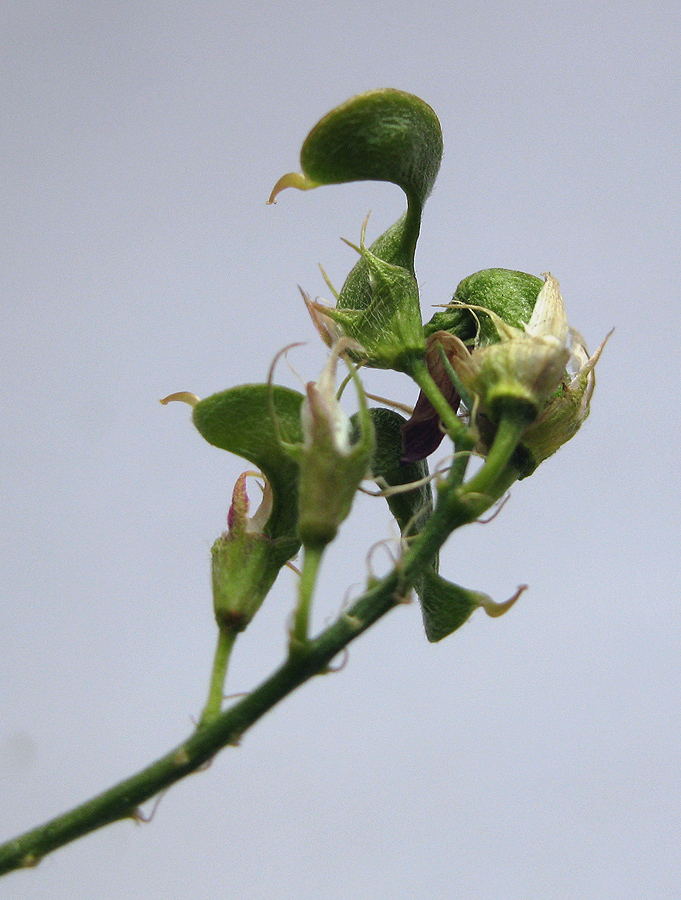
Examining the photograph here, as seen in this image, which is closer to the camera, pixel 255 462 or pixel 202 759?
pixel 202 759

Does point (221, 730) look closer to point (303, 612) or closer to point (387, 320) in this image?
point (303, 612)

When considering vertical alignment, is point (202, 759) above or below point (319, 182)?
below

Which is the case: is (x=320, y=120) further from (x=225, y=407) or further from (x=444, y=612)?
(x=444, y=612)

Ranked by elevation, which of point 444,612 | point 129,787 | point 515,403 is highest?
point 515,403

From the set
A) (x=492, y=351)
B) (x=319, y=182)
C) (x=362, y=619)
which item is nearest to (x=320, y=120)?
(x=319, y=182)

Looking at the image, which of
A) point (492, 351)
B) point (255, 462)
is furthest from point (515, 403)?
point (255, 462)

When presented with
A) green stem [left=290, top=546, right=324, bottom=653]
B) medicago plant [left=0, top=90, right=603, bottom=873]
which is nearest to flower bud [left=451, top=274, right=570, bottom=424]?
medicago plant [left=0, top=90, right=603, bottom=873]

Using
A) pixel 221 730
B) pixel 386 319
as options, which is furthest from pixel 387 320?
pixel 221 730
